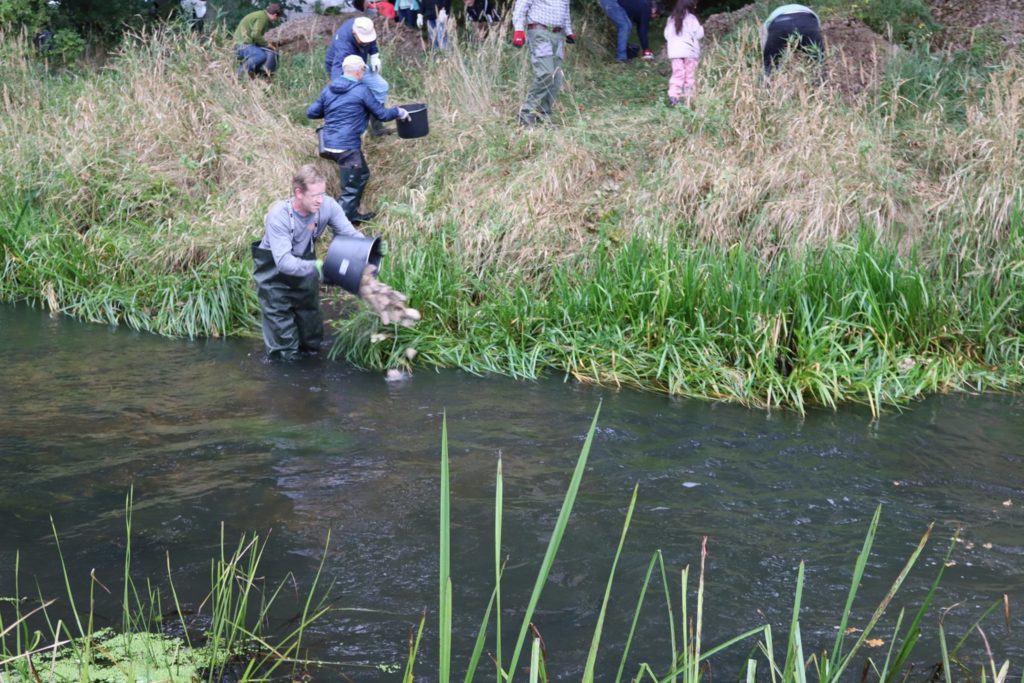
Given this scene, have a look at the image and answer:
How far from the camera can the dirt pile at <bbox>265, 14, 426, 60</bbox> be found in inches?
540

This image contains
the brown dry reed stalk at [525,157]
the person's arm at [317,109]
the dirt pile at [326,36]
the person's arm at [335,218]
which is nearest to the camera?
the person's arm at [335,218]

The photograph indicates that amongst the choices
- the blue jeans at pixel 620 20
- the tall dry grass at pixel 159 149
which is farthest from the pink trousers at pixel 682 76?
the tall dry grass at pixel 159 149

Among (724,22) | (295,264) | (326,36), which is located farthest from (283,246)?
(326,36)

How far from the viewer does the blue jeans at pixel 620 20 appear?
13.5m

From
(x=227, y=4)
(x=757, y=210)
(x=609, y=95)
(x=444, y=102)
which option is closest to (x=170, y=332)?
(x=444, y=102)

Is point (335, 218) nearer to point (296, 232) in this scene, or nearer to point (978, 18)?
point (296, 232)

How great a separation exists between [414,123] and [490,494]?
18.6 ft

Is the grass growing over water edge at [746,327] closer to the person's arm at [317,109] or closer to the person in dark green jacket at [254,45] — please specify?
the person's arm at [317,109]

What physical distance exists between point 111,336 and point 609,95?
6.27m

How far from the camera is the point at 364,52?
1102 centimetres

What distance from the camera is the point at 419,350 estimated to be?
827cm

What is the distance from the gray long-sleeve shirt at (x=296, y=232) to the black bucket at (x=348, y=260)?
0.60ft

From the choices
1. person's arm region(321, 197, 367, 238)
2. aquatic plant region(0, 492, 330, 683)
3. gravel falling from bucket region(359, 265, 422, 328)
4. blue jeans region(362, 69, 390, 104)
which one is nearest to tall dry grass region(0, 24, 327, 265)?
blue jeans region(362, 69, 390, 104)

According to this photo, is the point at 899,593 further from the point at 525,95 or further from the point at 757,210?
the point at 525,95
